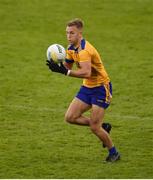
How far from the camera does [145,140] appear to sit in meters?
14.7

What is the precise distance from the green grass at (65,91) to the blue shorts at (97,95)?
3.75ft

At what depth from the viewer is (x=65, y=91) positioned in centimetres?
1941

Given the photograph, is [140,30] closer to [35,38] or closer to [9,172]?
[35,38]

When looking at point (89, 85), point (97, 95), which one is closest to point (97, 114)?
point (97, 95)

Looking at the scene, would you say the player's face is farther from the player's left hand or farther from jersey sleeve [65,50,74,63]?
the player's left hand

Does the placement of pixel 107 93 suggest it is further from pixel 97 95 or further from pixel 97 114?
Result: pixel 97 114

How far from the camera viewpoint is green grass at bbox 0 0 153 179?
13055 mm

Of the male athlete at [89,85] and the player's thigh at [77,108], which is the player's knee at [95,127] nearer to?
the male athlete at [89,85]

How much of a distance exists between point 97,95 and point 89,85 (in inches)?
10.2

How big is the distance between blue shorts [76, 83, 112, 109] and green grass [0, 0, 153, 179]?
114cm

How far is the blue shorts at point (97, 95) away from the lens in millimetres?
12875

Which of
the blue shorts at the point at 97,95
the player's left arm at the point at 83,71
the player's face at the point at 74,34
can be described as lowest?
the blue shorts at the point at 97,95

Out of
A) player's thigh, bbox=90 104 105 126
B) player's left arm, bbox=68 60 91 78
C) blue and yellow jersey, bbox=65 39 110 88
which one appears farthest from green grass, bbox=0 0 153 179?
player's left arm, bbox=68 60 91 78

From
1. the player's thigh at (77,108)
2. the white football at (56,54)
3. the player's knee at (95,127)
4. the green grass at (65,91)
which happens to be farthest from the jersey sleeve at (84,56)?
the green grass at (65,91)
